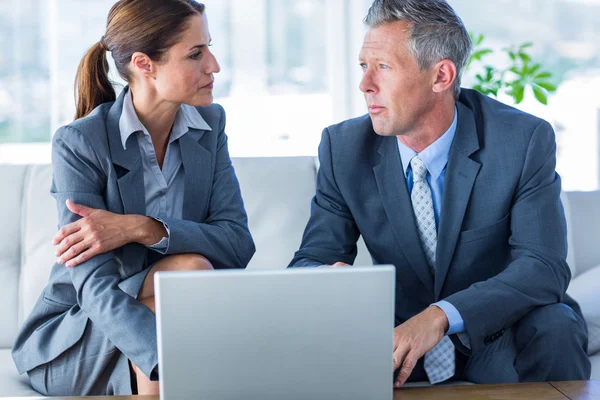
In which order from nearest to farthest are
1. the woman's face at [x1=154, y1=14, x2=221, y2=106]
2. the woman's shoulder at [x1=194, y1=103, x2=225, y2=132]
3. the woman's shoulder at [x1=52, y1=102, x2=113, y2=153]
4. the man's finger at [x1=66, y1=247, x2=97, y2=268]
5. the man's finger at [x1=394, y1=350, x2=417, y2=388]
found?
the man's finger at [x1=394, y1=350, x2=417, y2=388]
the man's finger at [x1=66, y1=247, x2=97, y2=268]
the woman's shoulder at [x1=52, y1=102, x2=113, y2=153]
the woman's face at [x1=154, y1=14, x2=221, y2=106]
the woman's shoulder at [x1=194, y1=103, x2=225, y2=132]

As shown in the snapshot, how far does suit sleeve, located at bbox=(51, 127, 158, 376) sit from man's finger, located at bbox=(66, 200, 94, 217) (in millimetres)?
26

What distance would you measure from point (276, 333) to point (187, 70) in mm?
1003

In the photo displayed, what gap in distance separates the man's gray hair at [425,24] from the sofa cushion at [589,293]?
0.82 meters

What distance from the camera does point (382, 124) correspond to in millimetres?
1789

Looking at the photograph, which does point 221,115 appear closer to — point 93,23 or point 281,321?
point 281,321

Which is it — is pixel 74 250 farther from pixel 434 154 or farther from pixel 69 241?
pixel 434 154

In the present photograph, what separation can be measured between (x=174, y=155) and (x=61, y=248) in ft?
1.27

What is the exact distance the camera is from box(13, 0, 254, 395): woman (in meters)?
1.65

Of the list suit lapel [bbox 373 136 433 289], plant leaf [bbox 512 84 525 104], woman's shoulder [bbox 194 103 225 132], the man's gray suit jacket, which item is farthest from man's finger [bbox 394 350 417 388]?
plant leaf [bbox 512 84 525 104]

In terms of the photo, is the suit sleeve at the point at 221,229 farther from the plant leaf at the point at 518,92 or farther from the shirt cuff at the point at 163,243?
the plant leaf at the point at 518,92

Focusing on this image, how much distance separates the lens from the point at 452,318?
1.53 meters

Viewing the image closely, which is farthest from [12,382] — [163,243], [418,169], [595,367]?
[595,367]

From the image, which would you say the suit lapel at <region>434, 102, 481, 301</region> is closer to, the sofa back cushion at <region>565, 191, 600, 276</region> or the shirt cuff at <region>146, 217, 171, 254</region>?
the shirt cuff at <region>146, 217, 171, 254</region>

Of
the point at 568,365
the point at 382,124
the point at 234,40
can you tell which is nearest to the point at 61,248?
the point at 382,124
